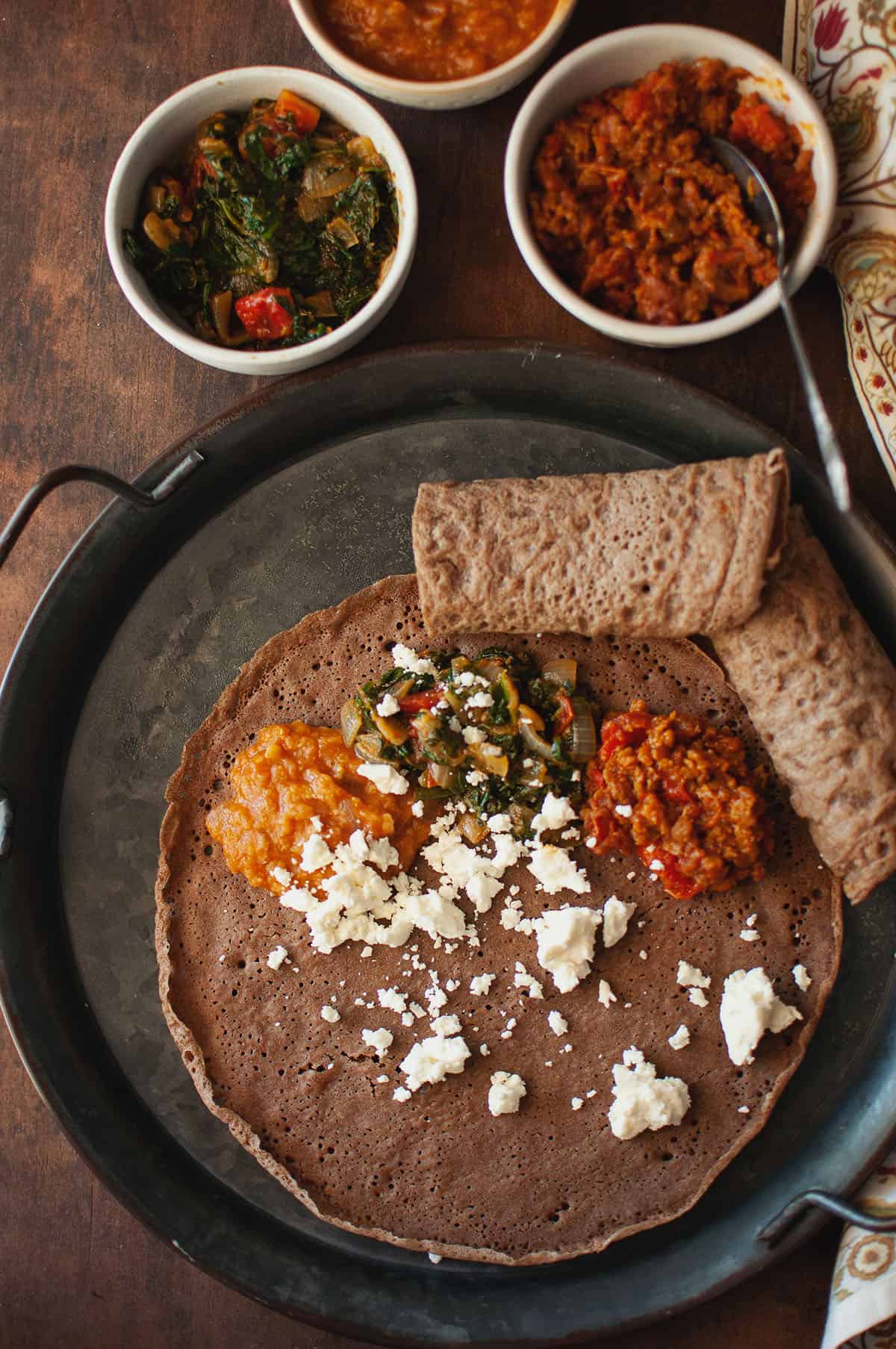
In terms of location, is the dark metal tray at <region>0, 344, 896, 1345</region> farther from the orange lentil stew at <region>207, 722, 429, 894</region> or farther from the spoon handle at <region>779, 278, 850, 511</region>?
the orange lentil stew at <region>207, 722, 429, 894</region>

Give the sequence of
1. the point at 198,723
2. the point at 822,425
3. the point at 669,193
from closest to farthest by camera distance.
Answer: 1. the point at 822,425
2. the point at 669,193
3. the point at 198,723

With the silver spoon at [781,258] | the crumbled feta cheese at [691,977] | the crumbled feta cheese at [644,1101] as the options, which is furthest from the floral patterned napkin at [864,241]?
the crumbled feta cheese at [691,977]

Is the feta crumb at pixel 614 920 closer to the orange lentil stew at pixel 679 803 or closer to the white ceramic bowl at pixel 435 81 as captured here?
the orange lentil stew at pixel 679 803

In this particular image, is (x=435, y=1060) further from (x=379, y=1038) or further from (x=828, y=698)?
(x=828, y=698)

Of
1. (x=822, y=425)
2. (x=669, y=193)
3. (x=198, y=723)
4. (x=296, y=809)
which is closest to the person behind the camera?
(x=822, y=425)

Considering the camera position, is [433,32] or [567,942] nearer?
[433,32]

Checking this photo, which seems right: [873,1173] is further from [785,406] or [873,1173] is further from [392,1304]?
[785,406]

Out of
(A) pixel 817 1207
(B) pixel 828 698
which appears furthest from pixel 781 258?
(A) pixel 817 1207

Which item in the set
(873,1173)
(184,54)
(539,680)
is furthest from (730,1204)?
(184,54)

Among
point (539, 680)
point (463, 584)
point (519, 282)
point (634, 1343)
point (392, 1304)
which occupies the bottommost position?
point (634, 1343)
